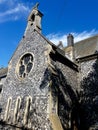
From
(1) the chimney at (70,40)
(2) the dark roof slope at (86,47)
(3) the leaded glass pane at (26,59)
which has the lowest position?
(3) the leaded glass pane at (26,59)

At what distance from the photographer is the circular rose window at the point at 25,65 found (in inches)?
745

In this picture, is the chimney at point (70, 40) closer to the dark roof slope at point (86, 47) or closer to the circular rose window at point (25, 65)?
the dark roof slope at point (86, 47)

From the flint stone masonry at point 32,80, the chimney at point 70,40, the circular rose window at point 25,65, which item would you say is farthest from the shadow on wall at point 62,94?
the chimney at point 70,40

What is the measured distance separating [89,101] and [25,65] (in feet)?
24.2

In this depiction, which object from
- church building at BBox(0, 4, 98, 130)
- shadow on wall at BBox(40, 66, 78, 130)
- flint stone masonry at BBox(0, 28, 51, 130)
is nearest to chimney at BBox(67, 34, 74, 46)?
church building at BBox(0, 4, 98, 130)

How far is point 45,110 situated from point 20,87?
4.33 meters

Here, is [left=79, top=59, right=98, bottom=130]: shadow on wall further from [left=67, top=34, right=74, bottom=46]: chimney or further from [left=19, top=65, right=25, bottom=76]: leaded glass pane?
[left=19, top=65, right=25, bottom=76]: leaded glass pane

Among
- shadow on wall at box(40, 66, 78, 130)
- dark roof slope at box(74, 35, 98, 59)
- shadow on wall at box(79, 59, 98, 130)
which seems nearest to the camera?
shadow on wall at box(40, 66, 78, 130)

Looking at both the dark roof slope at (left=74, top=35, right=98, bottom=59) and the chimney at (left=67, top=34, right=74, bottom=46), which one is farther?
the chimney at (left=67, top=34, right=74, bottom=46)

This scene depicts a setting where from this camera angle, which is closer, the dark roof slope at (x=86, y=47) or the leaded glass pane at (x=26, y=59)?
the leaded glass pane at (x=26, y=59)

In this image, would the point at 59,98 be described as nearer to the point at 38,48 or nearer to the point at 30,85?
the point at 30,85

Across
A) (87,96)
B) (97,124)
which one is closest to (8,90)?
(87,96)

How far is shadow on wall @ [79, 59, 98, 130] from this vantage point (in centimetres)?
1795

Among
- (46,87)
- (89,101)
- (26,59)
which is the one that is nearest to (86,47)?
(89,101)
